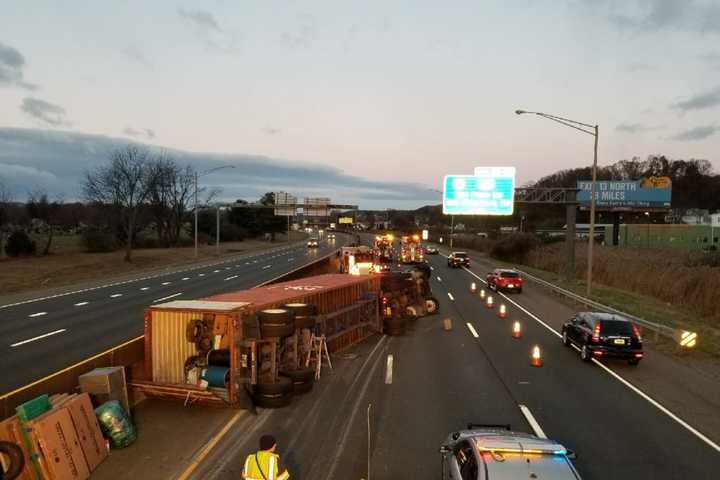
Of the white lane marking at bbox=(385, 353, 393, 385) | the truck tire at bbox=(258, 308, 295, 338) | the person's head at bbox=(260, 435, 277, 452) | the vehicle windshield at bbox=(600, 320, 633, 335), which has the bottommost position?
the white lane marking at bbox=(385, 353, 393, 385)

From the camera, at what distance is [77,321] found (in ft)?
79.7

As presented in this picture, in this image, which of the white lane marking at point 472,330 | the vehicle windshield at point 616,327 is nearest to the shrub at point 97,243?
the white lane marking at point 472,330

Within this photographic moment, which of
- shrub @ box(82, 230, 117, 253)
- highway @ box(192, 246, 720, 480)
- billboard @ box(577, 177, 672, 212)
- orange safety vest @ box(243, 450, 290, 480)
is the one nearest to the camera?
orange safety vest @ box(243, 450, 290, 480)

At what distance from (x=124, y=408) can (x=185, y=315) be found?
2.59 metres

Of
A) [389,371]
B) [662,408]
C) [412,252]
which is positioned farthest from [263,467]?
[412,252]

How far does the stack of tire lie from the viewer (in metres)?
12.6

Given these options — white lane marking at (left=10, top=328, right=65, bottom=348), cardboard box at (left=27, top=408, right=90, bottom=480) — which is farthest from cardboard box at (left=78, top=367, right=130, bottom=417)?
white lane marking at (left=10, top=328, right=65, bottom=348)

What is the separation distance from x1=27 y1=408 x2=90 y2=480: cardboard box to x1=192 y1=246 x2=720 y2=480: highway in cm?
186

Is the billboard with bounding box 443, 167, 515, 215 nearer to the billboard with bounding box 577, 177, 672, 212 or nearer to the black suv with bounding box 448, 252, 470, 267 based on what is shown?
the black suv with bounding box 448, 252, 470, 267

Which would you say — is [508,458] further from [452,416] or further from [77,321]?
[77,321]

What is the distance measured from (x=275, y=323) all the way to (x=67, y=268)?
4558cm

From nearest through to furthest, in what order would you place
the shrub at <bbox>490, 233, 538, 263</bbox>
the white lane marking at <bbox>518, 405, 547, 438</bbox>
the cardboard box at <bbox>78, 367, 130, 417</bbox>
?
the cardboard box at <bbox>78, 367, 130, 417</bbox> → the white lane marking at <bbox>518, 405, 547, 438</bbox> → the shrub at <bbox>490, 233, 538, 263</bbox>

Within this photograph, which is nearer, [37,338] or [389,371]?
[389,371]

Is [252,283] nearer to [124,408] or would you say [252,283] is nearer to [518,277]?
[518,277]
